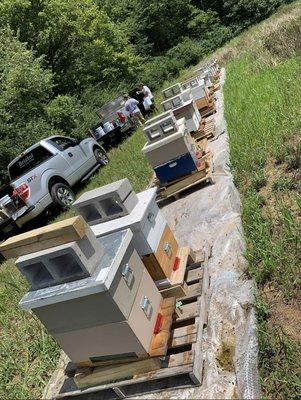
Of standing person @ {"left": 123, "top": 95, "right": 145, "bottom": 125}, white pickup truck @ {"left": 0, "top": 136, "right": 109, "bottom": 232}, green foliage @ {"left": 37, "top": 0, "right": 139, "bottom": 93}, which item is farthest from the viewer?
green foliage @ {"left": 37, "top": 0, "right": 139, "bottom": 93}

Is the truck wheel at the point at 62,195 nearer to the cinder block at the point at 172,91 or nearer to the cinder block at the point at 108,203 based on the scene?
the cinder block at the point at 172,91

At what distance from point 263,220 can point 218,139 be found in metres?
4.71

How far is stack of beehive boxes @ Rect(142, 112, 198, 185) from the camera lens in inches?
317

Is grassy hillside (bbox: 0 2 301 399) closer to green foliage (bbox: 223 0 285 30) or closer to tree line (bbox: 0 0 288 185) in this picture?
tree line (bbox: 0 0 288 185)

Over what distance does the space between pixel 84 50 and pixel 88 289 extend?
962 inches

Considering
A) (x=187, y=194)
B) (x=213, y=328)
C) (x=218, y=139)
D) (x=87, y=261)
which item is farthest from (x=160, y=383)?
(x=218, y=139)

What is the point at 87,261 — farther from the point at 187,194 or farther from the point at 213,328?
the point at 187,194

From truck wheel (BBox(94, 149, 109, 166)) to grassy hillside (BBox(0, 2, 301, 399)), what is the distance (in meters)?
3.02

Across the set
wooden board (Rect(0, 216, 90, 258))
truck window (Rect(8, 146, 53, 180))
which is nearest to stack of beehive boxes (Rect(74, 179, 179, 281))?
wooden board (Rect(0, 216, 90, 258))

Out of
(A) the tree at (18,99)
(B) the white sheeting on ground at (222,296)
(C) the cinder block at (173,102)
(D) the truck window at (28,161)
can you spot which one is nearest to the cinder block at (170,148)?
(B) the white sheeting on ground at (222,296)

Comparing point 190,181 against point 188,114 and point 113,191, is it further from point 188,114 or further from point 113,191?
point 113,191

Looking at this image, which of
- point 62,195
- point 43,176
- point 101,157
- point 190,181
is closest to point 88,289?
point 190,181

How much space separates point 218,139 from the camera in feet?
33.3

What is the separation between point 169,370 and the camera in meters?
4.30
